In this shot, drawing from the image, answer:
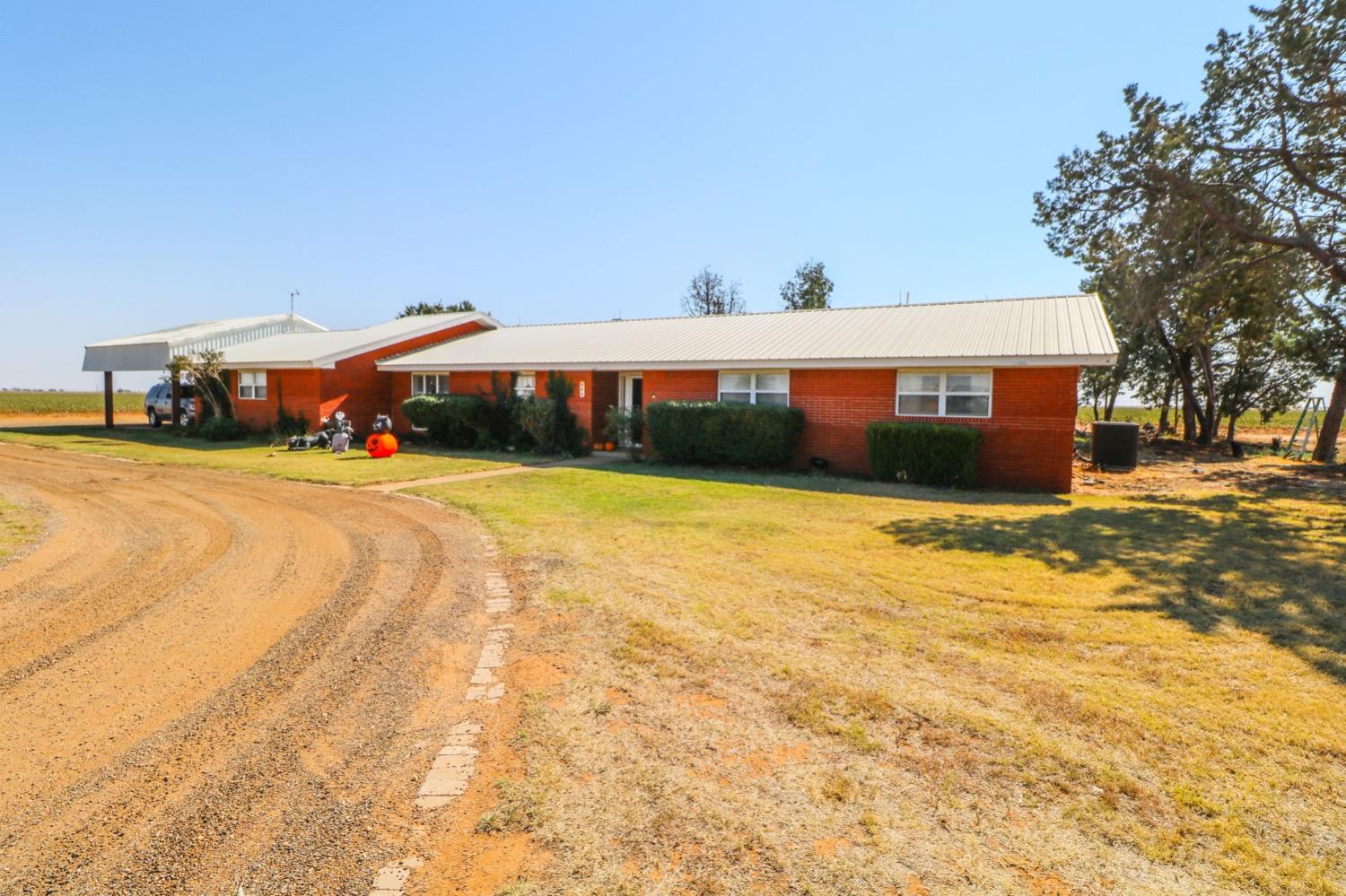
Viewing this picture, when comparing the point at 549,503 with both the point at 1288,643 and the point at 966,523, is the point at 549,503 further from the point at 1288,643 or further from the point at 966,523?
the point at 1288,643

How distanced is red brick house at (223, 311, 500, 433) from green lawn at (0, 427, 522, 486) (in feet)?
6.67

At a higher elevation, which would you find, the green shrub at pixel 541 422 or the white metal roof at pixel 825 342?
the white metal roof at pixel 825 342

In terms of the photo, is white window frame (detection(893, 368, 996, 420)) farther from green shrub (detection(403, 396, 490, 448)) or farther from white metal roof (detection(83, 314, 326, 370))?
white metal roof (detection(83, 314, 326, 370))

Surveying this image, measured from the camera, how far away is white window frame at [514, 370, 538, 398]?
2084 centimetres

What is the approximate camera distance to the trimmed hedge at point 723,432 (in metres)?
15.6

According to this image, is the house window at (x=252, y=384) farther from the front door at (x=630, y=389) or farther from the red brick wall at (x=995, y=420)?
the red brick wall at (x=995, y=420)

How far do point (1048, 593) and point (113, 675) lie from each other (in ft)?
23.8

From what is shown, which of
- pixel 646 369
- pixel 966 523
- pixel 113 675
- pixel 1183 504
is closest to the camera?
pixel 113 675

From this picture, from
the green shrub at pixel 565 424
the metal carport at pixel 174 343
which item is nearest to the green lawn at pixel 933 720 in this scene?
the green shrub at pixel 565 424

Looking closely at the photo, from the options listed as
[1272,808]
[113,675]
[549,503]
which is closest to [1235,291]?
[549,503]

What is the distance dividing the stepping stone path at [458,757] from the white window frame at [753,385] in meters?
11.9

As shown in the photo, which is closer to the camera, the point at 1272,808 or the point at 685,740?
the point at 1272,808

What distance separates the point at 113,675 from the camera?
4457 mm

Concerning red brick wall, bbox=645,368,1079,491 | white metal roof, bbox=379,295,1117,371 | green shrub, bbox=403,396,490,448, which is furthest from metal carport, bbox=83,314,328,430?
red brick wall, bbox=645,368,1079,491
